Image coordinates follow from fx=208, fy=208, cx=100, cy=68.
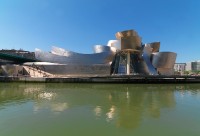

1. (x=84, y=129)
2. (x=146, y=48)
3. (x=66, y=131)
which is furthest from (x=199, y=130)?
(x=146, y=48)

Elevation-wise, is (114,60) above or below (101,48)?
below

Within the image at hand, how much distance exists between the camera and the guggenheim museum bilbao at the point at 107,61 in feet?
109

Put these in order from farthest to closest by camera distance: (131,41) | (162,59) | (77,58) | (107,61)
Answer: (162,59)
(107,61)
(77,58)
(131,41)

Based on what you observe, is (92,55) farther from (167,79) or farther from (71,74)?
(167,79)

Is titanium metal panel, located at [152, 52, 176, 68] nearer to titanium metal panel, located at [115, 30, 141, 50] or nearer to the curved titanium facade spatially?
titanium metal panel, located at [115, 30, 141, 50]

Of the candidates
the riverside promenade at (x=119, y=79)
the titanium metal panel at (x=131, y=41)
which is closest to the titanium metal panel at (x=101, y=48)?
the titanium metal panel at (x=131, y=41)

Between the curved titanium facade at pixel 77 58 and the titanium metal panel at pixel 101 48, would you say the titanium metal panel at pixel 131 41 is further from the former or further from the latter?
the titanium metal panel at pixel 101 48

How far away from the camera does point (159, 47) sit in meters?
41.3

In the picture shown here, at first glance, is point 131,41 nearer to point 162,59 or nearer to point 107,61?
point 107,61

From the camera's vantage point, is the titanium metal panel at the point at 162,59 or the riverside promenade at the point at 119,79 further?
the titanium metal panel at the point at 162,59

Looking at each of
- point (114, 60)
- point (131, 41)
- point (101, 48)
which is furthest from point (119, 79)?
point (101, 48)

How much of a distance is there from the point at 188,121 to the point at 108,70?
26490mm

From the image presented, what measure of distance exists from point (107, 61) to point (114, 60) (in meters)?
2.01

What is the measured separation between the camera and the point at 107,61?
35.0 metres
